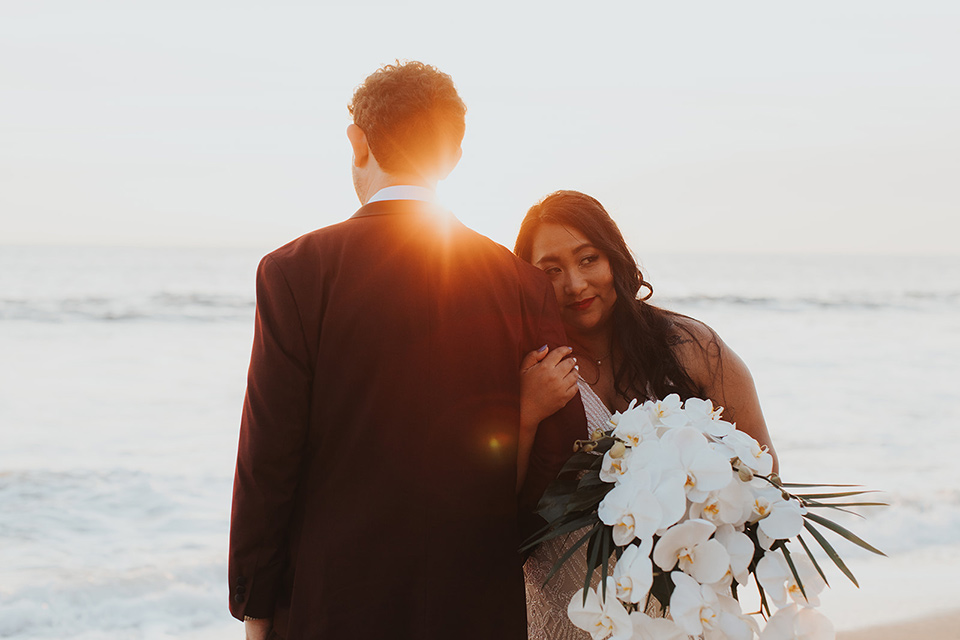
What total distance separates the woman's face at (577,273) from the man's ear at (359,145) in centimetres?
106

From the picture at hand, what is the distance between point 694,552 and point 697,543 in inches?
0.8

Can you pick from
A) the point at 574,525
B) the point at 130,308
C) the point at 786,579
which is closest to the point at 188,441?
the point at 574,525

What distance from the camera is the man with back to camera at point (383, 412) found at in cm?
172

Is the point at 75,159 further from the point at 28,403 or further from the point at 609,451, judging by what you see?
the point at 609,451

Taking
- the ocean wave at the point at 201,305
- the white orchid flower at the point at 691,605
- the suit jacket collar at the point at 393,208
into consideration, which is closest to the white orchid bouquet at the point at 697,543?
the white orchid flower at the point at 691,605

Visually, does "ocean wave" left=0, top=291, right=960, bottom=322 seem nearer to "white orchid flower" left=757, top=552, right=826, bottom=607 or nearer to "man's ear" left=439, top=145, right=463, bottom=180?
"man's ear" left=439, top=145, right=463, bottom=180

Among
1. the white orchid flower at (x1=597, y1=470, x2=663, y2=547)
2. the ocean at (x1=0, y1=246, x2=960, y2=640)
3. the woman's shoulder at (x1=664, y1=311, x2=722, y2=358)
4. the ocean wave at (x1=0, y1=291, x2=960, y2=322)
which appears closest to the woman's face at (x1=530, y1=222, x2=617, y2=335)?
the woman's shoulder at (x1=664, y1=311, x2=722, y2=358)

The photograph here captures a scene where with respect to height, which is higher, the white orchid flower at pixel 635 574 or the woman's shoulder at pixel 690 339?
the woman's shoulder at pixel 690 339

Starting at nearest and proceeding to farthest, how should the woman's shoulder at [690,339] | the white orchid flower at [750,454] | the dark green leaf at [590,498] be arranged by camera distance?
1. the white orchid flower at [750,454]
2. the dark green leaf at [590,498]
3. the woman's shoulder at [690,339]

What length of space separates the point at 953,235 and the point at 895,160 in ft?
34.0

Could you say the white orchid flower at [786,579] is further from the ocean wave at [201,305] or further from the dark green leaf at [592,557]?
the ocean wave at [201,305]

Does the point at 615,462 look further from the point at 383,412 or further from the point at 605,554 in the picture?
the point at 383,412

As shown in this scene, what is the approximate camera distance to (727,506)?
1606 millimetres

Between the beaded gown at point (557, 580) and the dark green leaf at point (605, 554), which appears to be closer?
the dark green leaf at point (605, 554)
